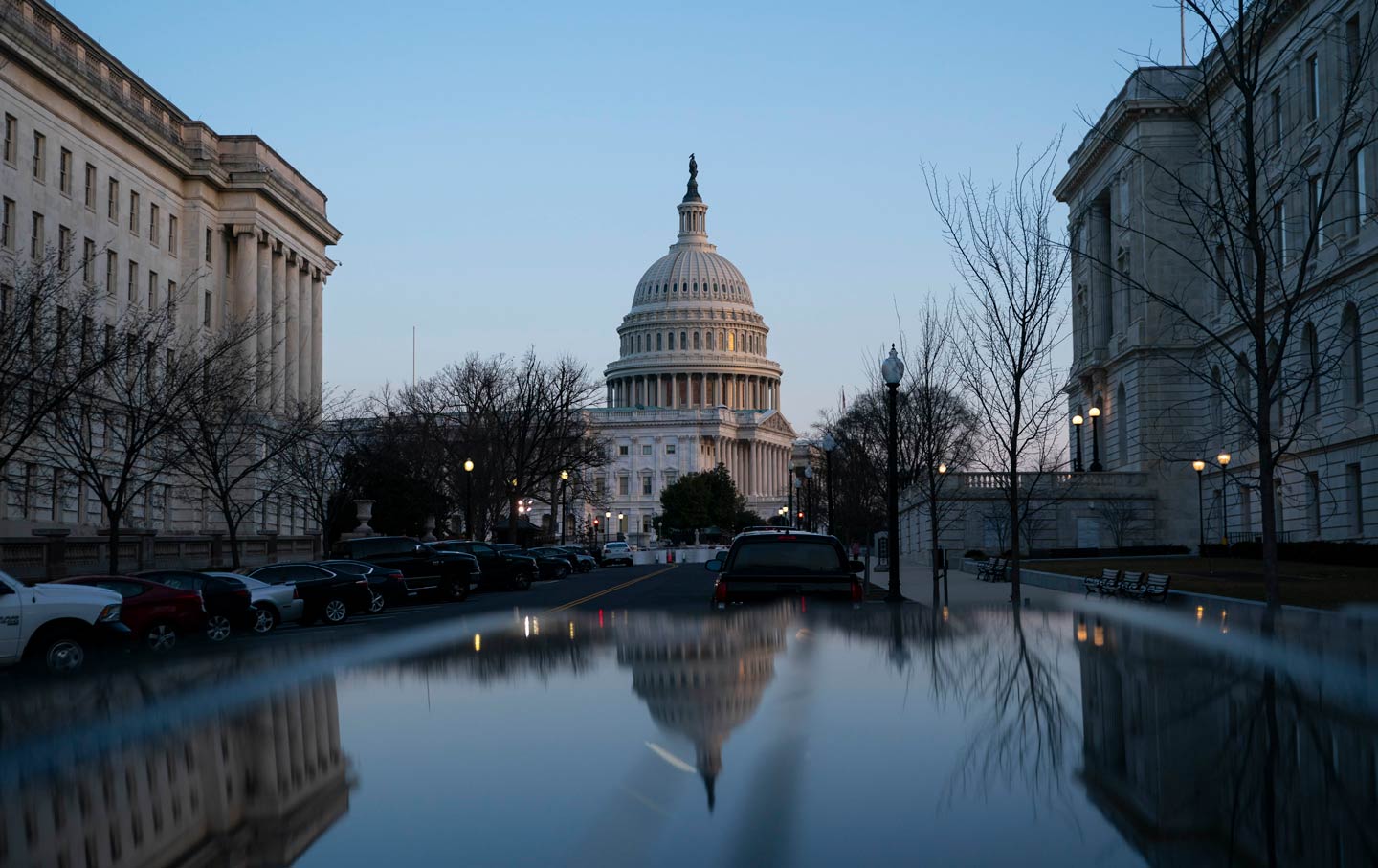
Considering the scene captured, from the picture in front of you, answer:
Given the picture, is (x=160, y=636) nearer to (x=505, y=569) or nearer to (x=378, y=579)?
(x=378, y=579)

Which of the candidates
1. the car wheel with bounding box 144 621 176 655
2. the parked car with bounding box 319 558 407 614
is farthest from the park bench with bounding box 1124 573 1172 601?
the car wheel with bounding box 144 621 176 655

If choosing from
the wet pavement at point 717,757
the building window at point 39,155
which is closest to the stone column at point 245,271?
the building window at point 39,155

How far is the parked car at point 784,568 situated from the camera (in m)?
20.8

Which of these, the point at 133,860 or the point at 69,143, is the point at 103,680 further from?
the point at 69,143

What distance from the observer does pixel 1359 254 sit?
47.0 metres

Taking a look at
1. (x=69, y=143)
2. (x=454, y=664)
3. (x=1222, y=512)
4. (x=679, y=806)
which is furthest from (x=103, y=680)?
(x=1222, y=512)

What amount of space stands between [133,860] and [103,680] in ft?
37.5

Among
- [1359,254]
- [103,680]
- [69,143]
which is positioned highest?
[69,143]

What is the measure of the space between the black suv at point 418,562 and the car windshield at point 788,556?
21.6 m

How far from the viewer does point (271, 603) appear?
101 ft

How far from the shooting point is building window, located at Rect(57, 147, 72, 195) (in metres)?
61.2

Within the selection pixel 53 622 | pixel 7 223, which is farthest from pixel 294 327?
pixel 53 622

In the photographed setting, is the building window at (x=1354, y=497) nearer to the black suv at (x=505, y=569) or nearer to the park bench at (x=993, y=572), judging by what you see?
the park bench at (x=993, y=572)

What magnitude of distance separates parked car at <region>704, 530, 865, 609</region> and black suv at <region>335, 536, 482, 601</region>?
70.5 ft
